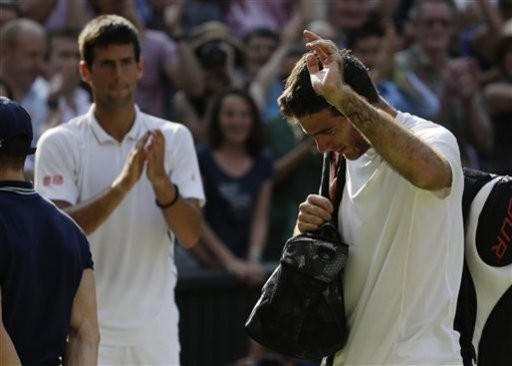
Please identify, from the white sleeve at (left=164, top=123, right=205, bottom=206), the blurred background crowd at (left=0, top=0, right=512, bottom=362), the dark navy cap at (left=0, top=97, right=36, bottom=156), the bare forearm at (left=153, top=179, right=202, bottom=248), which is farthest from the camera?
the blurred background crowd at (left=0, top=0, right=512, bottom=362)

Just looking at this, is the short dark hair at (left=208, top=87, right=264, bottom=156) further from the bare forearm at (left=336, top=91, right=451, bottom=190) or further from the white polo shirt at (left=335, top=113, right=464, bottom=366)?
the bare forearm at (left=336, top=91, right=451, bottom=190)

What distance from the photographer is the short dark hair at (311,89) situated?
17.0 feet

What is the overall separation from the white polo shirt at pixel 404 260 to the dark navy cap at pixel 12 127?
1268 mm

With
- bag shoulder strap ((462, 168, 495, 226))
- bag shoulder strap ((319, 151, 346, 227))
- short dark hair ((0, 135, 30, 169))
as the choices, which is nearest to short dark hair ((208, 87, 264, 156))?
bag shoulder strap ((319, 151, 346, 227))

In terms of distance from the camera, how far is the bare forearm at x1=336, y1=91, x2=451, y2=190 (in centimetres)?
495

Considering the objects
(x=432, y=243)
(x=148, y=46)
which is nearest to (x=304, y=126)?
(x=432, y=243)

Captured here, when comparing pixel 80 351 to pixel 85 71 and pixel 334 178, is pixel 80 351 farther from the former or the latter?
pixel 85 71

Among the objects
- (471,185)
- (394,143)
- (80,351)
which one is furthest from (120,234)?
(394,143)

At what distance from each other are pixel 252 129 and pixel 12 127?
16.7 feet

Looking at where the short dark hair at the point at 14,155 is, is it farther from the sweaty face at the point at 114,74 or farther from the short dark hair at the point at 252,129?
the short dark hair at the point at 252,129

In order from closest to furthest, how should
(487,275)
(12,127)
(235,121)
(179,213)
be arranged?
(12,127)
(487,275)
(179,213)
(235,121)

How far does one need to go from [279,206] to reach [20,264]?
564 cm

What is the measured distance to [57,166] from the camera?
22.5 ft

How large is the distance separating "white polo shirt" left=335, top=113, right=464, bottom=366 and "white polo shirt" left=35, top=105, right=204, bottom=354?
1785 millimetres
